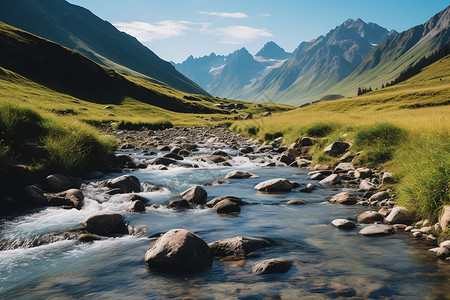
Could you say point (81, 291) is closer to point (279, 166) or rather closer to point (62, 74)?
point (279, 166)

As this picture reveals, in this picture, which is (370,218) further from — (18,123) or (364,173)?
(18,123)

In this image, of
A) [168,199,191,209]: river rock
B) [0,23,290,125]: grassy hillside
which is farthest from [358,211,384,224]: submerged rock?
[0,23,290,125]: grassy hillside

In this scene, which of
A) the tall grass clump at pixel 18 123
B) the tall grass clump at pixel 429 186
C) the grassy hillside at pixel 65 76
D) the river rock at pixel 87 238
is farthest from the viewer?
the grassy hillside at pixel 65 76

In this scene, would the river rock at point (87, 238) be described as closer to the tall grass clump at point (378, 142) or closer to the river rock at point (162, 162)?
the river rock at point (162, 162)

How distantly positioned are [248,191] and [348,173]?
5213 mm

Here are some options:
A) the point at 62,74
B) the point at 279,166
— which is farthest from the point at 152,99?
the point at 279,166

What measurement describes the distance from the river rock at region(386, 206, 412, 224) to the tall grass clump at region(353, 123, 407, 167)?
665 cm

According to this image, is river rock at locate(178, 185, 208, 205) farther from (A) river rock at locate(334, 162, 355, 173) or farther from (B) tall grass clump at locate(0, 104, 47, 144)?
(A) river rock at locate(334, 162, 355, 173)

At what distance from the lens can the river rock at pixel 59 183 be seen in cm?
1195

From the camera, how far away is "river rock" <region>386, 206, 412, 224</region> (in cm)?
840

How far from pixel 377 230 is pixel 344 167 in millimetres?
8458

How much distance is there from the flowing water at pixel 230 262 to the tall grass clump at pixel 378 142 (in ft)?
19.0

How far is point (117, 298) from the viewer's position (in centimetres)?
529

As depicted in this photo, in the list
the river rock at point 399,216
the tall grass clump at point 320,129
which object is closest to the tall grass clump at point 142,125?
the tall grass clump at point 320,129
